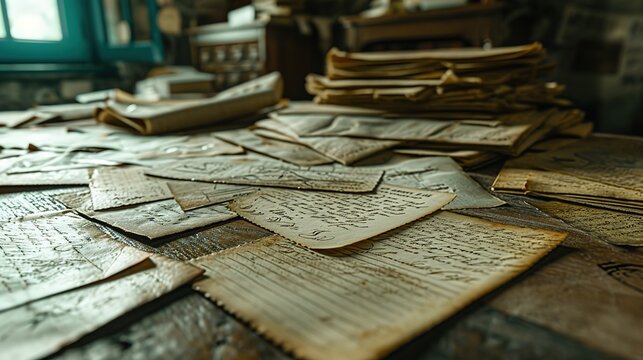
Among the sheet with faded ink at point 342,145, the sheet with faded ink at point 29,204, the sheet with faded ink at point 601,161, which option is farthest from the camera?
the sheet with faded ink at point 342,145

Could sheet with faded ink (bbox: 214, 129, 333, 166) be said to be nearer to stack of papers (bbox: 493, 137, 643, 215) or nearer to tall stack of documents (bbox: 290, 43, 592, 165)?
tall stack of documents (bbox: 290, 43, 592, 165)

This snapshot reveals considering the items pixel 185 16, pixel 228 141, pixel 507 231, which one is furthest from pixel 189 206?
pixel 185 16

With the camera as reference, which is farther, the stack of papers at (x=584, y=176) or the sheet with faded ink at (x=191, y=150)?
the sheet with faded ink at (x=191, y=150)

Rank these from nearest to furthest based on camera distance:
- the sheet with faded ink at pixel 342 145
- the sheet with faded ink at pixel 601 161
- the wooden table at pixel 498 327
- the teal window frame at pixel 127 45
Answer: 1. the wooden table at pixel 498 327
2. the sheet with faded ink at pixel 601 161
3. the sheet with faded ink at pixel 342 145
4. the teal window frame at pixel 127 45

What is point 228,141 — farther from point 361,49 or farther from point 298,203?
point 361,49

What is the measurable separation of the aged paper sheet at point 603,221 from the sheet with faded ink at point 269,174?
12.1 inches

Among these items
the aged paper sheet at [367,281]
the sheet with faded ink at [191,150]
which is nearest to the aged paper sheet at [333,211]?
the aged paper sheet at [367,281]

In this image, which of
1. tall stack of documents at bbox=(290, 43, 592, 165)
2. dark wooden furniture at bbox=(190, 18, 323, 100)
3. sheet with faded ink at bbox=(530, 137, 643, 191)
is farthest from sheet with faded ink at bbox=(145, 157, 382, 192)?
dark wooden furniture at bbox=(190, 18, 323, 100)

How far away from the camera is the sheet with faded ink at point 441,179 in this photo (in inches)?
29.6

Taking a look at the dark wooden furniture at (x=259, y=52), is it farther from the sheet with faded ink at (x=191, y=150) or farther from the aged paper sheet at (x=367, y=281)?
the aged paper sheet at (x=367, y=281)

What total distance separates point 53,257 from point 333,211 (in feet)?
1.25

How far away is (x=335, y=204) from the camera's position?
75 centimetres

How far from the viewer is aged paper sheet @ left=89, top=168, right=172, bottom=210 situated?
767 millimetres

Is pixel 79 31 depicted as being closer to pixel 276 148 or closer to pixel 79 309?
pixel 276 148
